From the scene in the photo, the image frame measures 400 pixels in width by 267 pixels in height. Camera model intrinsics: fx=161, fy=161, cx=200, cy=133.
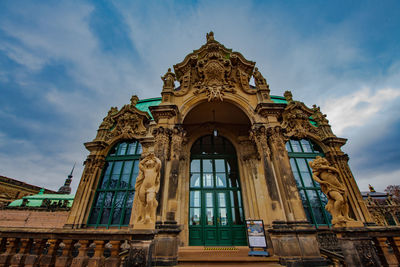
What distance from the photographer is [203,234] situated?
759cm

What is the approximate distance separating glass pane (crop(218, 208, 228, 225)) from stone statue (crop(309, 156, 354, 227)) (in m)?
4.69

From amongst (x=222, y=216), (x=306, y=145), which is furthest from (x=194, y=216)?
(x=306, y=145)

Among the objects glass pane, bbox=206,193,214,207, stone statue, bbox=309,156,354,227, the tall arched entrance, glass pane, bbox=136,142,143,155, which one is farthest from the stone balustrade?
glass pane, bbox=136,142,143,155

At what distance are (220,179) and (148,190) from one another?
5445 millimetres

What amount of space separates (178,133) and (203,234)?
4.90 m

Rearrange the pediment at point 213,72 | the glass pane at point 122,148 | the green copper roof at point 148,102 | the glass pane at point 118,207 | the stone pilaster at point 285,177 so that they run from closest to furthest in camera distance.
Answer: the stone pilaster at point 285,177, the glass pane at point 118,207, the pediment at point 213,72, the glass pane at point 122,148, the green copper roof at point 148,102

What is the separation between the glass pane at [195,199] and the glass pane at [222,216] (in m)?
1.12

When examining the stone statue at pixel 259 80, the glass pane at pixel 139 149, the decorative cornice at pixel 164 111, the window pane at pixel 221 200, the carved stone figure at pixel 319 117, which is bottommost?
the window pane at pixel 221 200

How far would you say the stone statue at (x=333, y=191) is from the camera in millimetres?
4234

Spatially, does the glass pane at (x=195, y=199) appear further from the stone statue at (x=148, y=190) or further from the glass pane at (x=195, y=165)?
the stone statue at (x=148, y=190)

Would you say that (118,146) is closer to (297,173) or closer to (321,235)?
(297,173)

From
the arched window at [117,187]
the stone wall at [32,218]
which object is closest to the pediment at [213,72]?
the arched window at [117,187]

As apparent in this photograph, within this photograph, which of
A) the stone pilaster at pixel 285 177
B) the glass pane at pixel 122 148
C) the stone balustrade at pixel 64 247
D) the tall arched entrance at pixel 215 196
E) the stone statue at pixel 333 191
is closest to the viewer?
the stone balustrade at pixel 64 247

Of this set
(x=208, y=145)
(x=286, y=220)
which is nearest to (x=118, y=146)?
(x=208, y=145)
